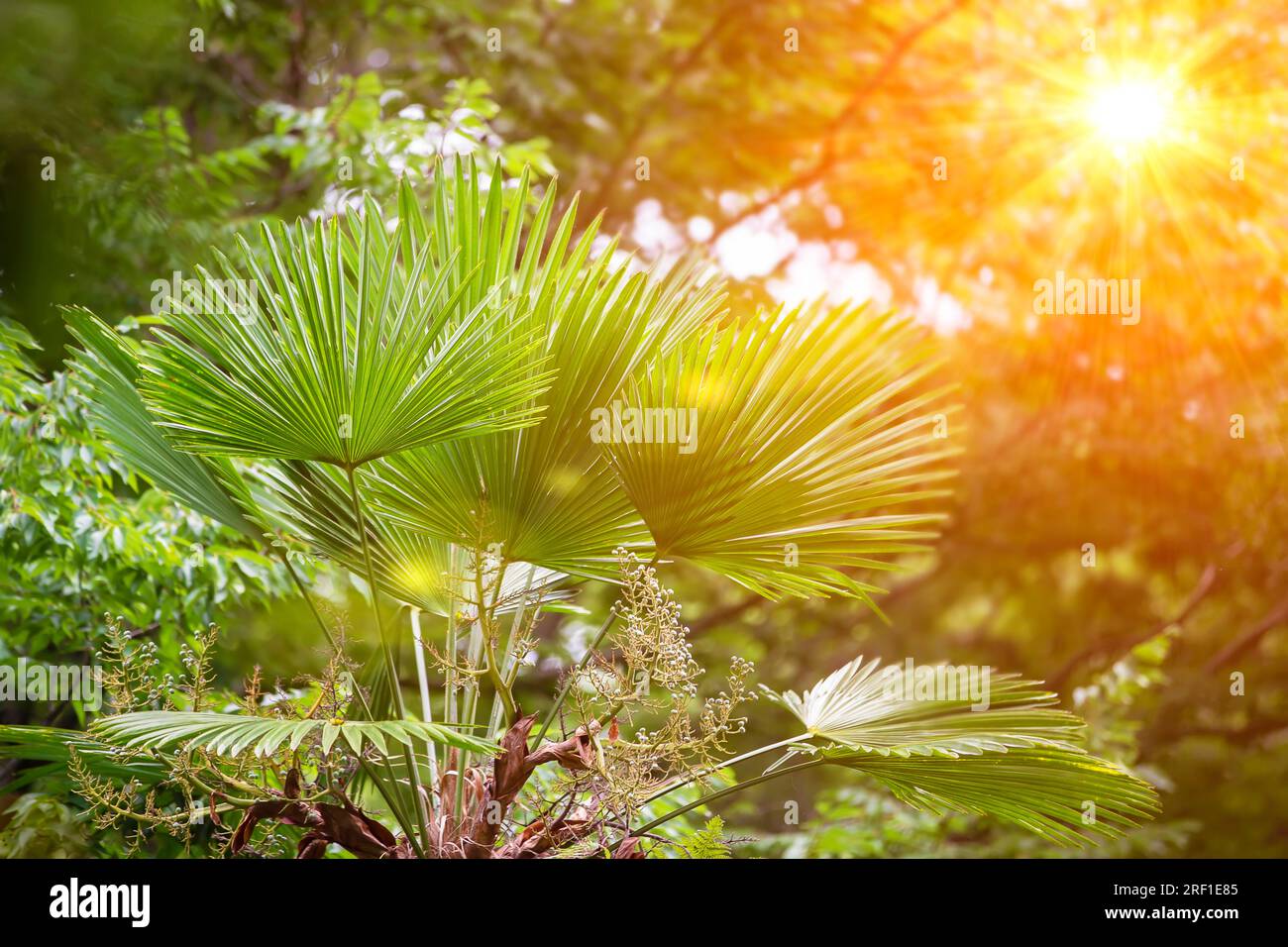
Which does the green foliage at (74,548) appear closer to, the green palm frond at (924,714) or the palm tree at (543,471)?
the palm tree at (543,471)

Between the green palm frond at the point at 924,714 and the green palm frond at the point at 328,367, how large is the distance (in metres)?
0.63

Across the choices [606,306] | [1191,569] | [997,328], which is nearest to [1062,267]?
[997,328]

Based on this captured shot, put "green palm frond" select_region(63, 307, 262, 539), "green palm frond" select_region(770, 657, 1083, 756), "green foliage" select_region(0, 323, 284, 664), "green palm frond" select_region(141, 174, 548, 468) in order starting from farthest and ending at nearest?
"green foliage" select_region(0, 323, 284, 664), "green palm frond" select_region(63, 307, 262, 539), "green palm frond" select_region(770, 657, 1083, 756), "green palm frond" select_region(141, 174, 548, 468)

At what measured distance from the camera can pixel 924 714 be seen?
5.12ft

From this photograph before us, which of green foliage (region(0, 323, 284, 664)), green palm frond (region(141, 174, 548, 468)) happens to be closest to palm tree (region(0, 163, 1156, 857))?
green palm frond (region(141, 174, 548, 468))

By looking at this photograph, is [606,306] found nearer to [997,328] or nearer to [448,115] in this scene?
[448,115]

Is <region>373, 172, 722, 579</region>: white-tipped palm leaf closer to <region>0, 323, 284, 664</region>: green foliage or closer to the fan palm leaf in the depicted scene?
the fan palm leaf

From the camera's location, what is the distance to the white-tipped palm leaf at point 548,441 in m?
1.47

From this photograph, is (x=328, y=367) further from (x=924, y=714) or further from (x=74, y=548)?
(x=74, y=548)

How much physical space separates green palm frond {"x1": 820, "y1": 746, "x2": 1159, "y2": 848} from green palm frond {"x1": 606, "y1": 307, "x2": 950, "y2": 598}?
10.1 inches

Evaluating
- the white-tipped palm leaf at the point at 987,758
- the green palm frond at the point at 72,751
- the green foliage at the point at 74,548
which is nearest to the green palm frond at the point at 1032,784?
the white-tipped palm leaf at the point at 987,758

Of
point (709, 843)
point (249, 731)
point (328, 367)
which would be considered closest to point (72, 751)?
point (249, 731)

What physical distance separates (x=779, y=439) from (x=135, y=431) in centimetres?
99

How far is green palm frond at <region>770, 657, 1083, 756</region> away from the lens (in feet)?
4.54
